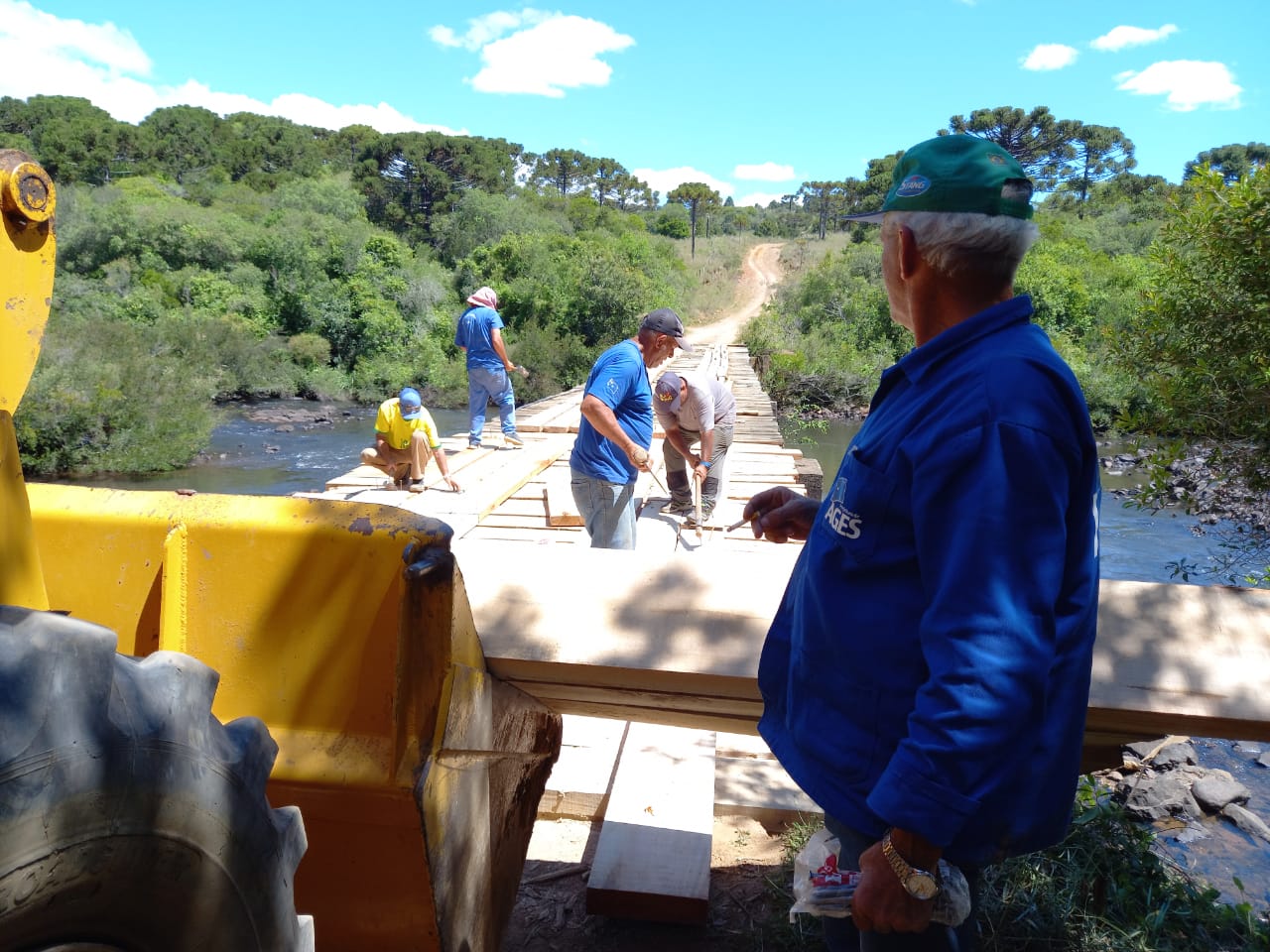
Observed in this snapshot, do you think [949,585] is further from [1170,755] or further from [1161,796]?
[1170,755]

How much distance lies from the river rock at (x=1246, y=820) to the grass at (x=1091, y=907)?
3602 mm

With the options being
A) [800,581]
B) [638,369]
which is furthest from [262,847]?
[638,369]

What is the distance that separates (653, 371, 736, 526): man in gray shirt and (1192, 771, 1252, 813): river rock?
4.08 meters

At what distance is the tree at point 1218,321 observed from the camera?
17.6ft

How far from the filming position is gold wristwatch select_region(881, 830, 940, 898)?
1223 mm

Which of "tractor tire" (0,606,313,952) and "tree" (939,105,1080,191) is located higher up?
"tree" (939,105,1080,191)

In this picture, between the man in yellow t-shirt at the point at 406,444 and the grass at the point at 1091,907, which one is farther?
the man in yellow t-shirt at the point at 406,444

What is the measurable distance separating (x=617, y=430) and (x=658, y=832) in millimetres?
2514

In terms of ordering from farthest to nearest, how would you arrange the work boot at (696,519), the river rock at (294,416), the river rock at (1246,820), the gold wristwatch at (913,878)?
the river rock at (294,416), the work boot at (696,519), the river rock at (1246,820), the gold wristwatch at (913,878)

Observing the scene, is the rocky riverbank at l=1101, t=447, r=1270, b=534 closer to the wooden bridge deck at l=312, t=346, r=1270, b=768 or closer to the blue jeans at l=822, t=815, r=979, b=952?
the wooden bridge deck at l=312, t=346, r=1270, b=768

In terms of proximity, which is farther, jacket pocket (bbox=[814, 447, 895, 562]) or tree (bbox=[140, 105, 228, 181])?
tree (bbox=[140, 105, 228, 181])

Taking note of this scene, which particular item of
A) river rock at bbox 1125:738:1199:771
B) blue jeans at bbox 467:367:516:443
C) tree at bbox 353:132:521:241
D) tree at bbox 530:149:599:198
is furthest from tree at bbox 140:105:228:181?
river rock at bbox 1125:738:1199:771

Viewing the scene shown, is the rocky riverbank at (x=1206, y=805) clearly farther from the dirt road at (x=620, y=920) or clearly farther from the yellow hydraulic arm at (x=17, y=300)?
the yellow hydraulic arm at (x=17, y=300)

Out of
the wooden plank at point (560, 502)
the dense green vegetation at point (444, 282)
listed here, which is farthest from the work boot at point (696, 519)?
the dense green vegetation at point (444, 282)
